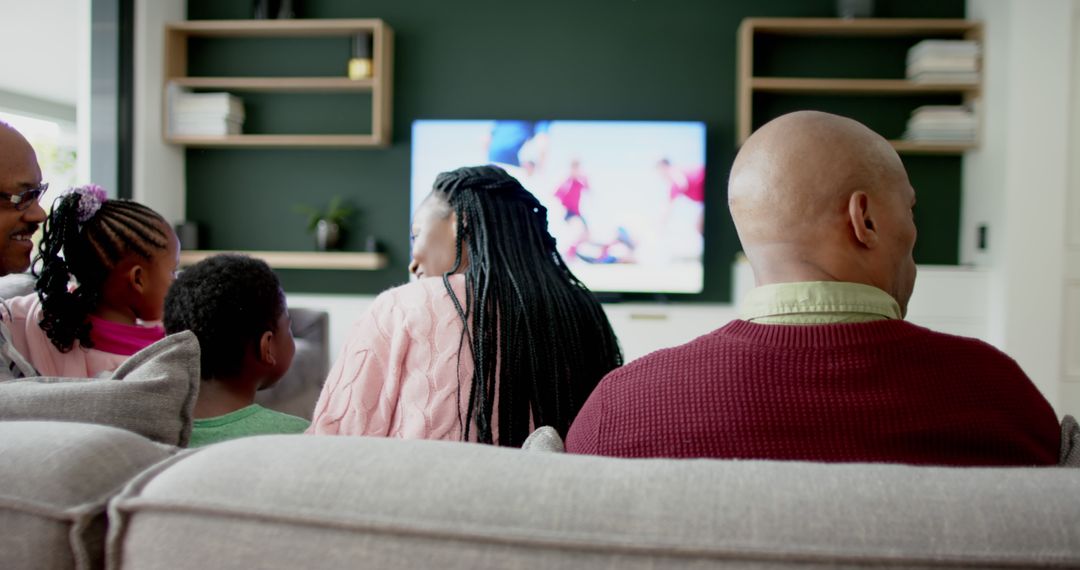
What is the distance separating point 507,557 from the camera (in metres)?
0.48

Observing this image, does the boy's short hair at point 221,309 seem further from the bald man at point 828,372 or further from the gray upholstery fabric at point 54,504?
the gray upholstery fabric at point 54,504

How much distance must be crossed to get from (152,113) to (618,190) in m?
2.45

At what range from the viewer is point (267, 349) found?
1557 mm

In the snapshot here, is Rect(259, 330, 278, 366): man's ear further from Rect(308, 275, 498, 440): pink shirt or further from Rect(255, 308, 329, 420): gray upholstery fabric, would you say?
Rect(255, 308, 329, 420): gray upholstery fabric

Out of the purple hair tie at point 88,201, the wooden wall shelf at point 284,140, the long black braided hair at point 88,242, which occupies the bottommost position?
the long black braided hair at point 88,242

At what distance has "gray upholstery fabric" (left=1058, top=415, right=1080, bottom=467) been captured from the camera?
2.76 feet

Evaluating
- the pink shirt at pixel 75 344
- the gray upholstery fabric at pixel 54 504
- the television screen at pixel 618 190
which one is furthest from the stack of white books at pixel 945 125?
the gray upholstery fabric at pixel 54 504

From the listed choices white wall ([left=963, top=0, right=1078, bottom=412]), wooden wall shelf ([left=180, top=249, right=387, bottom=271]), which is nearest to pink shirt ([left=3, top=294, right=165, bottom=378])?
wooden wall shelf ([left=180, top=249, right=387, bottom=271])

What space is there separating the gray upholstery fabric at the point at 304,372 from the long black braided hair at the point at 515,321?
154 cm

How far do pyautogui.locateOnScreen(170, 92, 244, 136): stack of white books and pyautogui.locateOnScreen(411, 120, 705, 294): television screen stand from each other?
1.16 meters

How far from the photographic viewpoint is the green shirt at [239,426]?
4.32 feet

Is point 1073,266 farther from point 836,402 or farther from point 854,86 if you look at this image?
point 836,402

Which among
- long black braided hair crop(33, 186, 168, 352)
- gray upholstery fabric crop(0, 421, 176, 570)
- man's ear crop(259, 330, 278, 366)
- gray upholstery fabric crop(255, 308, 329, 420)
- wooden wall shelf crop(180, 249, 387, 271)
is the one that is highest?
long black braided hair crop(33, 186, 168, 352)

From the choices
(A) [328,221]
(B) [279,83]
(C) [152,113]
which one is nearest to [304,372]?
(A) [328,221]
